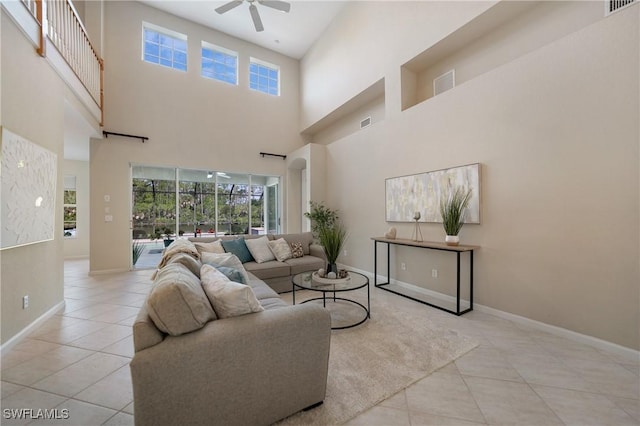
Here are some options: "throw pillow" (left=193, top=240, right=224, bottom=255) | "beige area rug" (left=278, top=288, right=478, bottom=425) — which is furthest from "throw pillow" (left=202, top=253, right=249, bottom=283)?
"beige area rug" (left=278, top=288, right=478, bottom=425)

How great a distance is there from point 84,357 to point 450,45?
581cm

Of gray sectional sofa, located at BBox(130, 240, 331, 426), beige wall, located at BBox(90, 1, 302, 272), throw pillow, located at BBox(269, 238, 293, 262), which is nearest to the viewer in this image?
gray sectional sofa, located at BBox(130, 240, 331, 426)

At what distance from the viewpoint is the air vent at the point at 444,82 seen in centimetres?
409

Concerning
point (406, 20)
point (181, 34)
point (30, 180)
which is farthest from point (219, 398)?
point (181, 34)

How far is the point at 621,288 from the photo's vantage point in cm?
219

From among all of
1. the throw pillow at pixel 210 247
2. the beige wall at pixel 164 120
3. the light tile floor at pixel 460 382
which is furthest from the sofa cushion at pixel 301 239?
the beige wall at pixel 164 120

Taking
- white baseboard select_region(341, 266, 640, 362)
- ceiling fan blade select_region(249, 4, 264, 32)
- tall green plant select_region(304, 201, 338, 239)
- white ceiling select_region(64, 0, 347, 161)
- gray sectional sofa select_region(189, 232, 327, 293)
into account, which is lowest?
white baseboard select_region(341, 266, 640, 362)

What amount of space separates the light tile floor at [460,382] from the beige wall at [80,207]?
5.45 metres

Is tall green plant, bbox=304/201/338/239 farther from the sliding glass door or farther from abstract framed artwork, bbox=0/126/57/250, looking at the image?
abstract framed artwork, bbox=0/126/57/250

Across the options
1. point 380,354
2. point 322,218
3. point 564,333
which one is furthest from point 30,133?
point 564,333

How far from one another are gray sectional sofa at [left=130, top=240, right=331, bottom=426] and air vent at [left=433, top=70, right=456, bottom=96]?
14.0ft

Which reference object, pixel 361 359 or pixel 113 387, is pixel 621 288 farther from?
pixel 113 387

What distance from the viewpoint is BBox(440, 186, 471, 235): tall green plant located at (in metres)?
3.25

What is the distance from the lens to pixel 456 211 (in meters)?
3.25
